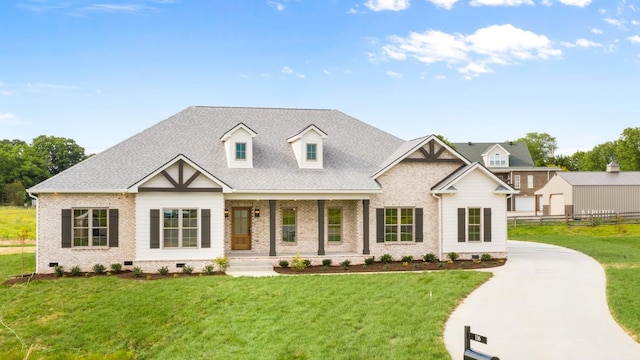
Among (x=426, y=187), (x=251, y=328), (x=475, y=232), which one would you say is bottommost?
(x=251, y=328)

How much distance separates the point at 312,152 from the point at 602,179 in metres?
33.7

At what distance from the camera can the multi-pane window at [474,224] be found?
77.8 ft

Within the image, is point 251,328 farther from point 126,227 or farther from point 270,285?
point 126,227

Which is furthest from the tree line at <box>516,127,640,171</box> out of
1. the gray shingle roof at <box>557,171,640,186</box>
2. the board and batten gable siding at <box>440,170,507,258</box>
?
the board and batten gable siding at <box>440,170,507,258</box>

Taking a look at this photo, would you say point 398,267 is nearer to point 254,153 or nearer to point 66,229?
point 254,153

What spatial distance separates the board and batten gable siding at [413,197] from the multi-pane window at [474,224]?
54.9 inches

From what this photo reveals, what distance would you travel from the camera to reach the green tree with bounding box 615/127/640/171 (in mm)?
81750

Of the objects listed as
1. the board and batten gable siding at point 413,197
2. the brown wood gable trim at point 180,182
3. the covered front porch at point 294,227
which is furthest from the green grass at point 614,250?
the brown wood gable trim at point 180,182

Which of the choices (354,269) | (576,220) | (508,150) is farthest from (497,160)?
(354,269)

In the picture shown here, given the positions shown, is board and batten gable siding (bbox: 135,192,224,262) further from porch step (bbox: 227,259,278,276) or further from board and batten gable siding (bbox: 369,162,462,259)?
board and batten gable siding (bbox: 369,162,462,259)

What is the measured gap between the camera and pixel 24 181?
86.4m

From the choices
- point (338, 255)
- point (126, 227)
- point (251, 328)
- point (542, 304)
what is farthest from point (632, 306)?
point (126, 227)

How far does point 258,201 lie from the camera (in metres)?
23.5

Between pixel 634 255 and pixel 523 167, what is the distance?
35.6 metres
